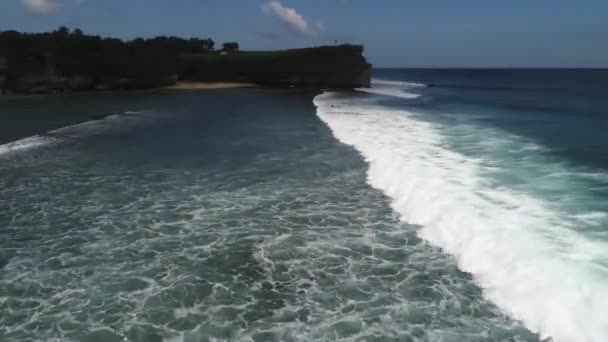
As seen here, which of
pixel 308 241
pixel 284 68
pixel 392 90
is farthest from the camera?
pixel 284 68

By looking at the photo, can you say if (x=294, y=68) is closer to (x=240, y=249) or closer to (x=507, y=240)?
(x=240, y=249)

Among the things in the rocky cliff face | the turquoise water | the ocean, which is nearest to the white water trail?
the rocky cliff face

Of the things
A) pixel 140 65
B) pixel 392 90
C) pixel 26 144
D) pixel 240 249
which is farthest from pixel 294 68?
pixel 240 249

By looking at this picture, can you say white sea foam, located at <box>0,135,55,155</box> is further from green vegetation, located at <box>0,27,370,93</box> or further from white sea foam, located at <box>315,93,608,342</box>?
green vegetation, located at <box>0,27,370,93</box>

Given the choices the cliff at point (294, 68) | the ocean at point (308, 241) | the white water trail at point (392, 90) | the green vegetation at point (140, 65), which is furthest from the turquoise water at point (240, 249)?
the cliff at point (294, 68)

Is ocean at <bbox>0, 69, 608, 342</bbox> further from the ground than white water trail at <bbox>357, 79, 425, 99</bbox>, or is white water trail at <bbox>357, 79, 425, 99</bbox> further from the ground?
white water trail at <bbox>357, 79, 425, 99</bbox>
